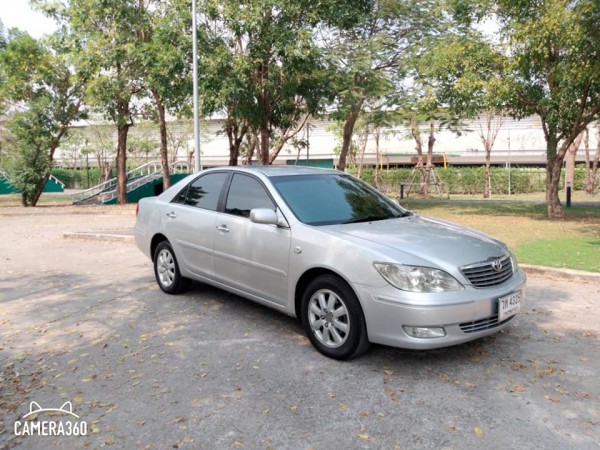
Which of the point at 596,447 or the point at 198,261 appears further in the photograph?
the point at 198,261

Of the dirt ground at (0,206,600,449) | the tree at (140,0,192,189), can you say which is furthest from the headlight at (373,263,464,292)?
the tree at (140,0,192,189)

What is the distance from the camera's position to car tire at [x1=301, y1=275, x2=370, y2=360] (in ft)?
12.9

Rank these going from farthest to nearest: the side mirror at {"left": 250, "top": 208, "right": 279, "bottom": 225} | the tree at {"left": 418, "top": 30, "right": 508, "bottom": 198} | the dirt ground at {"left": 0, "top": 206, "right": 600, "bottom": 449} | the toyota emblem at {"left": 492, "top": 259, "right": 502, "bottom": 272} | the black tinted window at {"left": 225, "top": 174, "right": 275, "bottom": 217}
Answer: the tree at {"left": 418, "top": 30, "right": 508, "bottom": 198}, the black tinted window at {"left": 225, "top": 174, "right": 275, "bottom": 217}, the side mirror at {"left": 250, "top": 208, "right": 279, "bottom": 225}, the toyota emblem at {"left": 492, "top": 259, "right": 502, "bottom": 272}, the dirt ground at {"left": 0, "top": 206, "right": 600, "bottom": 449}

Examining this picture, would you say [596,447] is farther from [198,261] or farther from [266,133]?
[266,133]

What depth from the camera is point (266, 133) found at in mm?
18031

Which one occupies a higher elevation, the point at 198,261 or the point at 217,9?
the point at 217,9

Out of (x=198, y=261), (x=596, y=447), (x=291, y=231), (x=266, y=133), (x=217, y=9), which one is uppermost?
(x=217, y=9)

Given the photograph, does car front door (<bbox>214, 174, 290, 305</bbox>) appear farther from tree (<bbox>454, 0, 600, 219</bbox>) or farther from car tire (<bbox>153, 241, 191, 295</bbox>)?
tree (<bbox>454, 0, 600, 219</bbox>)

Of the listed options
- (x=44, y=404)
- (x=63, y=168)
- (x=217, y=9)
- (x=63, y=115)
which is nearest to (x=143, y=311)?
(x=44, y=404)

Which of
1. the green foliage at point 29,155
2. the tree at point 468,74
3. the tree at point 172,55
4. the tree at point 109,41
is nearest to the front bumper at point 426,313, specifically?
the tree at point 468,74

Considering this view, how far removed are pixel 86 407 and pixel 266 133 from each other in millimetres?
15297

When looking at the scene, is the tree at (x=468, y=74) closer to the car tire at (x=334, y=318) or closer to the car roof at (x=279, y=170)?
the car roof at (x=279, y=170)

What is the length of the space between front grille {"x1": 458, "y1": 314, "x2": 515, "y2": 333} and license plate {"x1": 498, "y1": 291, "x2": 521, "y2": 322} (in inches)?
1.9

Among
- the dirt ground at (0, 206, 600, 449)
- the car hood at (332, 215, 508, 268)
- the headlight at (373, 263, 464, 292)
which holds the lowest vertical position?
the dirt ground at (0, 206, 600, 449)
